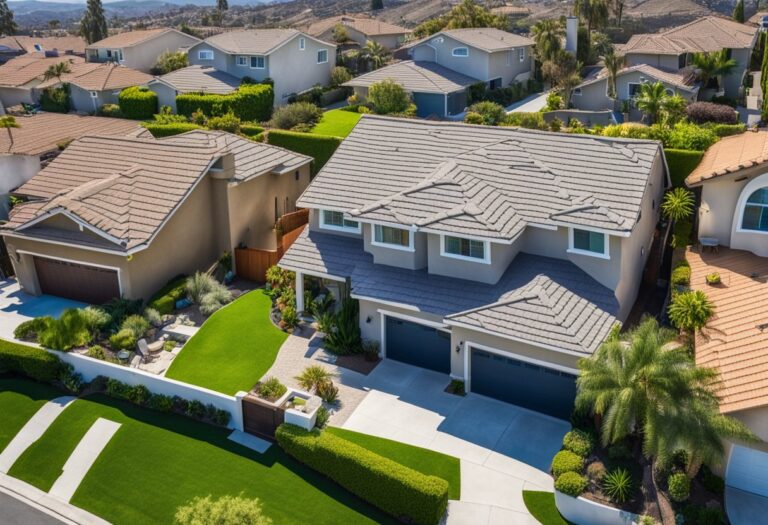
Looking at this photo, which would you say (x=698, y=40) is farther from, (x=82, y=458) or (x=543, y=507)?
(x=82, y=458)

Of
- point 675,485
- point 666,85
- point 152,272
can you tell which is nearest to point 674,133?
point 666,85

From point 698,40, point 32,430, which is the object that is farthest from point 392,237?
point 698,40

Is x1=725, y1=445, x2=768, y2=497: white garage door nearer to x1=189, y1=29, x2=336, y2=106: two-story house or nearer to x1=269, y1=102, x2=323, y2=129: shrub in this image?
x1=269, y1=102, x2=323, y2=129: shrub

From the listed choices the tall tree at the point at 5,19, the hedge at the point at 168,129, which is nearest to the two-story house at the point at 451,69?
the hedge at the point at 168,129

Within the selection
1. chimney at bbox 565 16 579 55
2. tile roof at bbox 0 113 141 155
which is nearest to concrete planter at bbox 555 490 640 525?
tile roof at bbox 0 113 141 155

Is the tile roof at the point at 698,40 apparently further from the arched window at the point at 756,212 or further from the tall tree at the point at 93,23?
the tall tree at the point at 93,23

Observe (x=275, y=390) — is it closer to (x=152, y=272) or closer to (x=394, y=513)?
(x=394, y=513)
